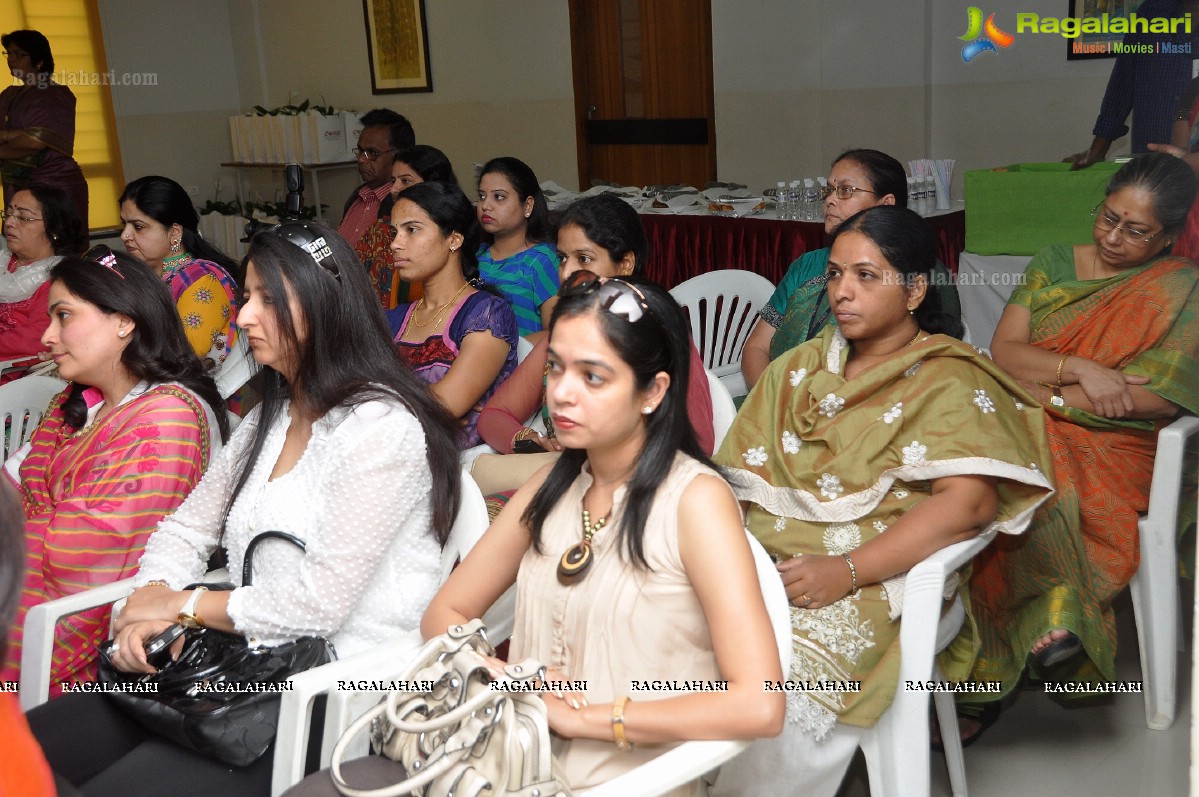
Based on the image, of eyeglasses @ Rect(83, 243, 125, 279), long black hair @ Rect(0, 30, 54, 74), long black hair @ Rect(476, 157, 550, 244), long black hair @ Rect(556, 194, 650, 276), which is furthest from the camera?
long black hair @ Rect(0, 30, 54, 74)

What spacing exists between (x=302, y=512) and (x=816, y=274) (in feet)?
5.17

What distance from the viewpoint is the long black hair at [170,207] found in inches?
131

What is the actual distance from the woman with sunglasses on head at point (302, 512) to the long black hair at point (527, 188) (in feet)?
5.74

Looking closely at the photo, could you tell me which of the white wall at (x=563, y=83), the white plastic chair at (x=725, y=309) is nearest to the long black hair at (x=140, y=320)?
the white plastic chair at (x=725, y=309)

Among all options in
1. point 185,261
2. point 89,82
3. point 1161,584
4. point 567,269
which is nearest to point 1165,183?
point 1161,584

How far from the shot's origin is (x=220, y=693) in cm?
153

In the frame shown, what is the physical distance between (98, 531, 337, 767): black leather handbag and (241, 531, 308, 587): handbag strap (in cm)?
10

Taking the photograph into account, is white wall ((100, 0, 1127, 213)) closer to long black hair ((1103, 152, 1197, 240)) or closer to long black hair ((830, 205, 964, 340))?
long black hair ((1103, 152, 1197, 240))

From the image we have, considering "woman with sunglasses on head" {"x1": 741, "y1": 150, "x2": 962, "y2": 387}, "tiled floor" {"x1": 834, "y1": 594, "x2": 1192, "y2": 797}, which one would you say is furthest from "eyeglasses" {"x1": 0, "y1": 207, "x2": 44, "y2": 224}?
"tiled floor" {"x1": 834, "y1": 594, "x2": 1192, "y2": 797}

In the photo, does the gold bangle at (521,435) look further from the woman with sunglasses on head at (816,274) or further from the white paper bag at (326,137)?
the white paper bag at (326,137)

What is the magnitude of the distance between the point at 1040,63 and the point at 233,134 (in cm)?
619

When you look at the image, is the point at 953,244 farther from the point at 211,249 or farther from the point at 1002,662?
the point at 211,249

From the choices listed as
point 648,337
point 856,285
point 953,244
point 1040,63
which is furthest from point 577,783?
point 1040,63

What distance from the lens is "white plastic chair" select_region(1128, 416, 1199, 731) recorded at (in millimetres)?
2191
